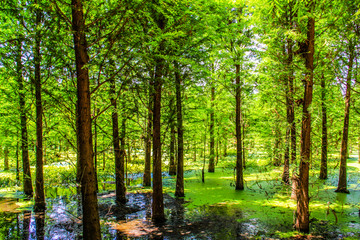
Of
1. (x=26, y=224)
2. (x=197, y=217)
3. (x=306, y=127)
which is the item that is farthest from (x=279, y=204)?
(x=26, y=224)

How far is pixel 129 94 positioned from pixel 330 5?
262 inches

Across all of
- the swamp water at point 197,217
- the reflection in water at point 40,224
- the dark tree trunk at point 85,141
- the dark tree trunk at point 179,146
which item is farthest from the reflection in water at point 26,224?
the dark tree trunk at point 179,146

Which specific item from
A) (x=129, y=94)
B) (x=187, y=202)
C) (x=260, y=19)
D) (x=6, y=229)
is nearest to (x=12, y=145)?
(x=6, y=229)

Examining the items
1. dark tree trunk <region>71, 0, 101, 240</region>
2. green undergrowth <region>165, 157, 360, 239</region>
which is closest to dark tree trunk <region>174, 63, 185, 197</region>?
green undergrowth <region>165, 157, 360, 239</region>

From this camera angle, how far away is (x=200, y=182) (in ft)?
46.3

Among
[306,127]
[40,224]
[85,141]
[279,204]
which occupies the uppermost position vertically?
[306,127]

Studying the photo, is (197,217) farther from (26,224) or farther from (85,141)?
(26,224)

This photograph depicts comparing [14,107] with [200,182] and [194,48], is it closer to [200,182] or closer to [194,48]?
[194,48]

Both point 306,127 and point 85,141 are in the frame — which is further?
point 306,127

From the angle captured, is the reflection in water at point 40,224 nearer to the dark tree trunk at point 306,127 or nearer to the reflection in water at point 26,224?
the reflection in water at point 26,224

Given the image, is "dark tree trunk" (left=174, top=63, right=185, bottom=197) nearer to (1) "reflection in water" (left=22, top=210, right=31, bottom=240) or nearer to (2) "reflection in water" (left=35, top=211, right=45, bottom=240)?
(2) "reflection in water" (left=35, top=211, right=45, bottom=240)

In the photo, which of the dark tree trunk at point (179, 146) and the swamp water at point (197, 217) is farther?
the dark tree trunk at point (179, 146)

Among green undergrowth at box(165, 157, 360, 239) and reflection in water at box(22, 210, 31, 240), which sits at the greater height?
reflection in water at box(22, 210, 31, 240)

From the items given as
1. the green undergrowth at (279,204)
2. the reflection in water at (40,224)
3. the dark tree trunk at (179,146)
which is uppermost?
the dark tree trunk at (179,146)
